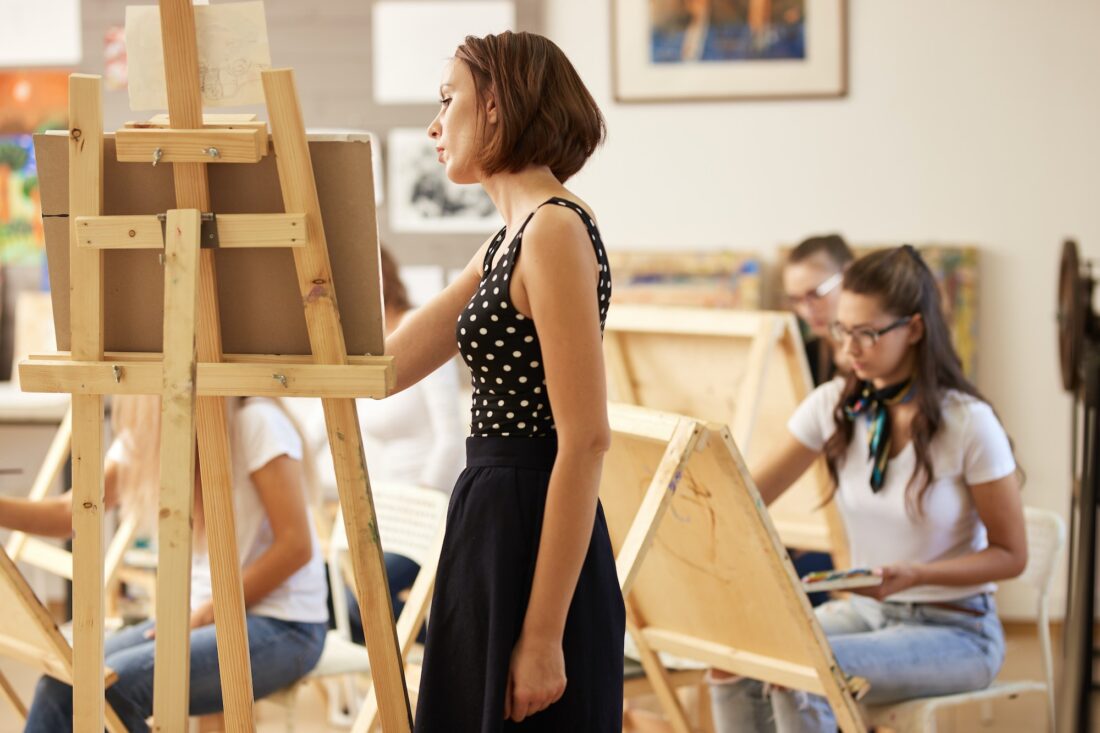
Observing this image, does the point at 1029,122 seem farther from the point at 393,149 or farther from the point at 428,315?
the point at 428,315

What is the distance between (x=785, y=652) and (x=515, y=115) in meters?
1.05

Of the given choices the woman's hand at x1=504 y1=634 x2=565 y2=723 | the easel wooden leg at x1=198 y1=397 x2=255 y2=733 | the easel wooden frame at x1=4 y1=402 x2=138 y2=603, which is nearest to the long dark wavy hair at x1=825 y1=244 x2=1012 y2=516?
the woman's hand at x1=504 y1=634 x2=565 y2=723

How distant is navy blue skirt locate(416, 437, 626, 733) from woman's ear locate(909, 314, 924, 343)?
1074mm

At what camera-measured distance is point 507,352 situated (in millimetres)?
1362

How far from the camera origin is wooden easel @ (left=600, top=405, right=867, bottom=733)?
1812 millimetres

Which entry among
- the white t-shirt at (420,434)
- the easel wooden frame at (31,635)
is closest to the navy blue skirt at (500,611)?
the easel wooden frame at (31,635)

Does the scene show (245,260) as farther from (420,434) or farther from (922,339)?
(420,434)

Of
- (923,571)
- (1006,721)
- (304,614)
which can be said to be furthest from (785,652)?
(1006,721)

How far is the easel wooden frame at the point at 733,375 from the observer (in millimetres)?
2467

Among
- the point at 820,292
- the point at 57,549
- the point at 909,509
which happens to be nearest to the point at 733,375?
the point at 909,509

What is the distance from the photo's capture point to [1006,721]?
11.5 ft

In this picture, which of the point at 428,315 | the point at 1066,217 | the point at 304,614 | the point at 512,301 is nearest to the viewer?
the point at 512,301

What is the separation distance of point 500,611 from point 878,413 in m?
1.18

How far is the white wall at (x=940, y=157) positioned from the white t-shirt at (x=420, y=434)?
1.28 meters
